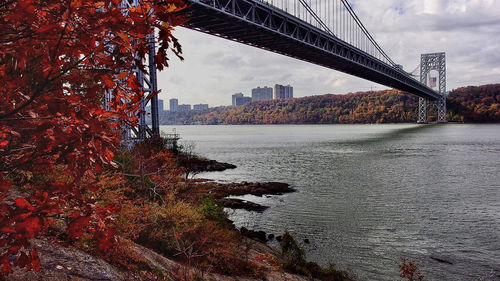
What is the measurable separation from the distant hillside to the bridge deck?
87.6m

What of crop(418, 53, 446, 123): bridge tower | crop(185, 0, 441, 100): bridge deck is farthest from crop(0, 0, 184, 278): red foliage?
crop(418, 53, 446, 123): bridge tower

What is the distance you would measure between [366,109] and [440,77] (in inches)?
1285

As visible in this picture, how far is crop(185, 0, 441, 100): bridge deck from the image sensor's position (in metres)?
29.3

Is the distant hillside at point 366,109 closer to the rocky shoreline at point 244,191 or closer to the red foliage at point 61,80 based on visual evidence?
the rocky shoreline at point 244,191

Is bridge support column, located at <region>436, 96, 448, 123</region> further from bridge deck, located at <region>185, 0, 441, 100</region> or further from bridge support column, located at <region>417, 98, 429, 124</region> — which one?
bridge deck, located at <region>185, 0, 441, 100</region>

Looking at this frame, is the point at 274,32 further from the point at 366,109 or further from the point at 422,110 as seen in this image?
the point at 366,109

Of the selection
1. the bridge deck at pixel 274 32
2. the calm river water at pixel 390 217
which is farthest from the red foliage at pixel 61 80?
the bridge deck at pixel 274 32

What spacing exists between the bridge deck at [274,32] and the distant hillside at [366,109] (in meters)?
87.6

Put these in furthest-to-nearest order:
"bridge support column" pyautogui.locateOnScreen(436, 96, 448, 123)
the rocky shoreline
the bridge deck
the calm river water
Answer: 1. "bridge support column" pyautogui.locateOnScreen(436, 96, 448, 123)
2. the bridge deck
3. the rocky shoreline
4. the calm river water

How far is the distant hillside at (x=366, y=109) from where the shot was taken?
127 metres

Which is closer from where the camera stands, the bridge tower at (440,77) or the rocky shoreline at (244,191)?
the rocky shoreline at (244,191)

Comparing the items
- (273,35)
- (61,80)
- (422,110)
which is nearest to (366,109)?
(422,110)

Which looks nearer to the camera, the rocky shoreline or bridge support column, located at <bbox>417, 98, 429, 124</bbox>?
the rocky shoreline

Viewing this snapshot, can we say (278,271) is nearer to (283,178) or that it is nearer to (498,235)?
(498,235)
